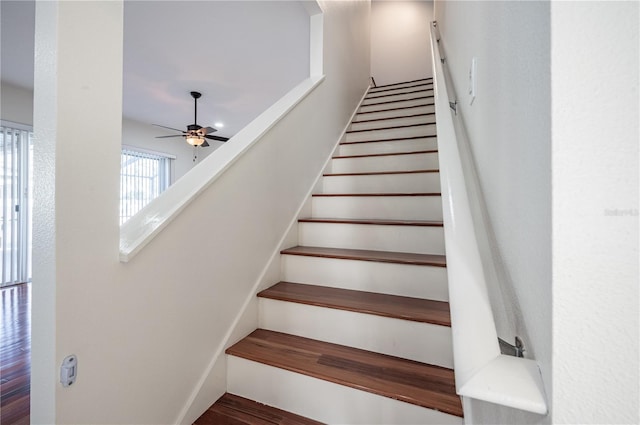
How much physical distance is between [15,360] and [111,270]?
1.95m

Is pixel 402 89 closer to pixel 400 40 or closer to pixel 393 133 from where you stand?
pixel 393 133

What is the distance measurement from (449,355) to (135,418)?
1124mm

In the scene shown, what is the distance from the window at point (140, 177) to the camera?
19.3ft

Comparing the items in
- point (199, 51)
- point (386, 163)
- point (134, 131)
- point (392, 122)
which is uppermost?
point (199, 51)

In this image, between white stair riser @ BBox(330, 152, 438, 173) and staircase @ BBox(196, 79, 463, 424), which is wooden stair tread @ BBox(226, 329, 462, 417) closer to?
staircase @ BBox(196, 79, 463, 424)

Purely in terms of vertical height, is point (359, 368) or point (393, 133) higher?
point (393, 133)

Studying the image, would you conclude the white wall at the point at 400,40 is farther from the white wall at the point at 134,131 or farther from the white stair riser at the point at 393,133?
the white wall at the point at 134,131

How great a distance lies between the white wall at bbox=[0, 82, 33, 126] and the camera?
397 cm

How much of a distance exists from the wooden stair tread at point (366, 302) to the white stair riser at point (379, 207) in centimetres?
64

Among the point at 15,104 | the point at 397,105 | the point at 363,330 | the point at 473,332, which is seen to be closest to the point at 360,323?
the point at 363,330

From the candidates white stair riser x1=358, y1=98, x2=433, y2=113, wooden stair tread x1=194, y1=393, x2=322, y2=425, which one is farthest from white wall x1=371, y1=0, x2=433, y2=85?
wooden stair tread x1=194, y1=393, x2=322, y2=425

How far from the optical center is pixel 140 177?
20.4 ft
